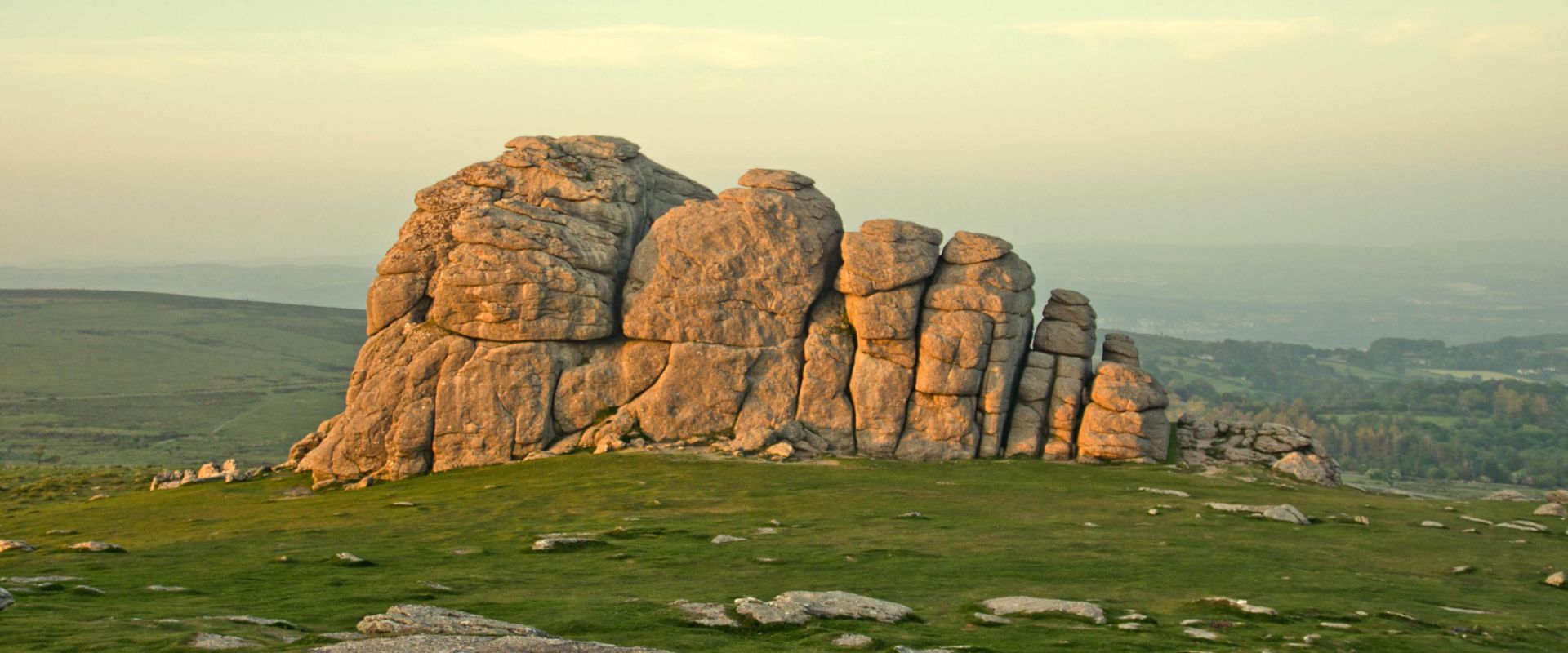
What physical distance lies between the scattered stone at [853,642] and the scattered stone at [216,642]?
15.0m

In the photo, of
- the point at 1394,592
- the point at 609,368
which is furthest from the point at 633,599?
the point at 609,368

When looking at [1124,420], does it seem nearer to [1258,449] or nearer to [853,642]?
[1258,449]

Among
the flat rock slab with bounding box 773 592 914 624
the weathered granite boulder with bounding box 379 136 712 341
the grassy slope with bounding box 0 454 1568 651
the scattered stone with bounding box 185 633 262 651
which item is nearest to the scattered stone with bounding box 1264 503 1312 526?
the grassy slope with bounding box 0 454 1568 651

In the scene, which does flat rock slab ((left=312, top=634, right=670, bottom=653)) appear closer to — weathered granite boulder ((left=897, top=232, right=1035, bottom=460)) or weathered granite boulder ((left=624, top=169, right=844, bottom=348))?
weathered granite boulder ((left=897, top=232, right=1035, bottom=460))

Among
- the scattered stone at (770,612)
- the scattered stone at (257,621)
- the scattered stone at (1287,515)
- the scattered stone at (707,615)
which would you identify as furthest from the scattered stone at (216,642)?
the scattered stone at (1287,515)

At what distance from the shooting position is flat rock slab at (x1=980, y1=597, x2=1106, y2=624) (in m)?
37.3

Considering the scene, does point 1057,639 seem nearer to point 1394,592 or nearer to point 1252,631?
point 1252,631

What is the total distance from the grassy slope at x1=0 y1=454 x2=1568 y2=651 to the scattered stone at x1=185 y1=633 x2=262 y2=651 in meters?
0.51

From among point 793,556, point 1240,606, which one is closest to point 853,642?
point 1240,606

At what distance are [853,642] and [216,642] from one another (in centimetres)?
1641

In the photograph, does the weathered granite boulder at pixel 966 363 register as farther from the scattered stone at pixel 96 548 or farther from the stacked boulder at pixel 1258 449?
the scattered stone at pixel 96 548

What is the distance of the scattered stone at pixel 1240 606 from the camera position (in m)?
38.2

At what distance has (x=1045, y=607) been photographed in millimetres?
38000

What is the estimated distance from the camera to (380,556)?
4984cm
